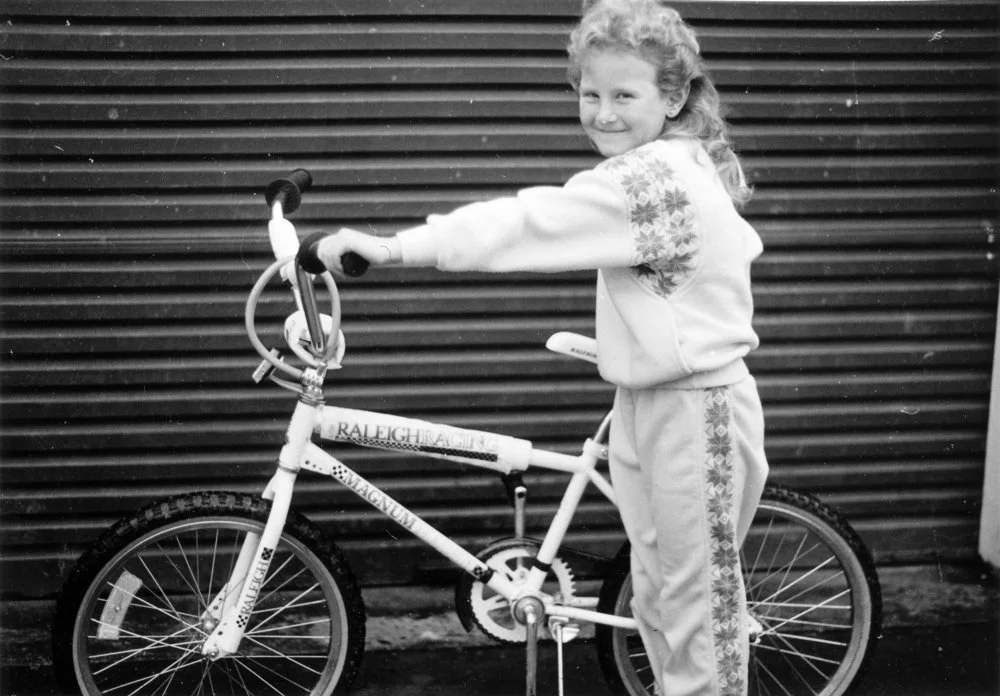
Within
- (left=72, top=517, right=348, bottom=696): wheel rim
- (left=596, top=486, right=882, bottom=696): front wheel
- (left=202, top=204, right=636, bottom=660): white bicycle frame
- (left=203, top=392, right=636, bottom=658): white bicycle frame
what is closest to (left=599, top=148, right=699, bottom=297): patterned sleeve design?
(left=202, top=204, right=636, bottom=660): white bicycle frame

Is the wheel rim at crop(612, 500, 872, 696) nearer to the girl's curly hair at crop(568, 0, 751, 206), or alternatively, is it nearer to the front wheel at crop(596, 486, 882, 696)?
the front wheel at crop(596, 486, 882, 696)

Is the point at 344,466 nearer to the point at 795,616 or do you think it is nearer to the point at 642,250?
the point at 642,250

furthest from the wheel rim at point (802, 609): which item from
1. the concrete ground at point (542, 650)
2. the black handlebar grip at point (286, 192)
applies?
the black handlebar grip at point (286, 192)

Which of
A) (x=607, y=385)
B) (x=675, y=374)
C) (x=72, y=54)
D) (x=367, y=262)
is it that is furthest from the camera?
(x=607, y=385)

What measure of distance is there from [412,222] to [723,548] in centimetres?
167

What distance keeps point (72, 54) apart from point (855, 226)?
9.27ft

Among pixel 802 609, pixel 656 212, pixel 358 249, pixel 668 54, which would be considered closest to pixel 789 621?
pixel 802 609

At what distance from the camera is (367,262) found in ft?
7.97

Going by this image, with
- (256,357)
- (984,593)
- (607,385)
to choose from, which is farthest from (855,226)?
(256,357)

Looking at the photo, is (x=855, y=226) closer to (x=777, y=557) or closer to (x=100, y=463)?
(x=777, y=557)

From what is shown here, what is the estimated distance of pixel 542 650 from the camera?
3.97m

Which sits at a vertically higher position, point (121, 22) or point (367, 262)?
point (121, 22)

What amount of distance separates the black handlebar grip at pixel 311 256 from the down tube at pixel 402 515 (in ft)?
2.54

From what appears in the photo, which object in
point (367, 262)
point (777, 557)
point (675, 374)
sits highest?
point (367, 262)
